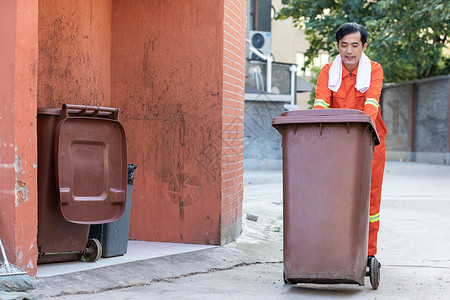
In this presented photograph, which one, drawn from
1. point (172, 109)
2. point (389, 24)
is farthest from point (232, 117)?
point (389, 24)

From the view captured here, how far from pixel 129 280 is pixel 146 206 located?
1.70 metres

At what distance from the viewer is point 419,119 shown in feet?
96.1

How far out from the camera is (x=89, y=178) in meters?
5.73

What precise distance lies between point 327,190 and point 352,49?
1.18 m

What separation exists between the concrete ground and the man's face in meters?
1.62

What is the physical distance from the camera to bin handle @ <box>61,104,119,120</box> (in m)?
5.50

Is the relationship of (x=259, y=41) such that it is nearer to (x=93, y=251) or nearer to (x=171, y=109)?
(x=171, y=109)

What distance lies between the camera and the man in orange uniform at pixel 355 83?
5.41 m

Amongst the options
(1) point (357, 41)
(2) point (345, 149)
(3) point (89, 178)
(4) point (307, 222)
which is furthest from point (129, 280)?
(1) point (357, 41)

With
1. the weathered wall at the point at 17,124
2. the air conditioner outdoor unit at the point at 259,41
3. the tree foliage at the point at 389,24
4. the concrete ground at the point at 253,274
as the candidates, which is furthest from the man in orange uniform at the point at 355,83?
the air conditioner outdoor unit at the point at 259,41

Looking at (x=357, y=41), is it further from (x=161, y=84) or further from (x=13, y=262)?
(x=13, y=262)

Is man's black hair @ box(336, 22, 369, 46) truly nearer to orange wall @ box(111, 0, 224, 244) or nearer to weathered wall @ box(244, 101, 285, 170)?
orange wall @ box(111, 0, 224, 244)

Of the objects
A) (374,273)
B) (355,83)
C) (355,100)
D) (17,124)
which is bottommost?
(374,273)

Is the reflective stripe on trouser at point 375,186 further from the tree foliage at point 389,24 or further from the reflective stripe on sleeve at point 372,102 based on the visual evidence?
the tree foliage at point 389,24
